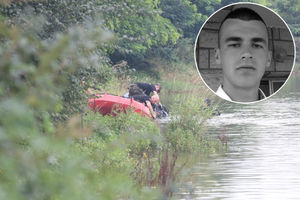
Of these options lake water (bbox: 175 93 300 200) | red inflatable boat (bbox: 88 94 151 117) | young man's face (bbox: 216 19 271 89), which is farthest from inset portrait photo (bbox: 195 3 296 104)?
red inflatable boat (bbox: 88 94 151 117)

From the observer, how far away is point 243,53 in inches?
254

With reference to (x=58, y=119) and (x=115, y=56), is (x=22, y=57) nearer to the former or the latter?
(x=58, y=119)

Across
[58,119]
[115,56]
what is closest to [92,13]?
[58,119]

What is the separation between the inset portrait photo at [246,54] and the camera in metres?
6.40

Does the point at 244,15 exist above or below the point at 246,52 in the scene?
above

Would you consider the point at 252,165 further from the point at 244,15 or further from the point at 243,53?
the point at 243,53

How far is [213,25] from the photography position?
21.9ft

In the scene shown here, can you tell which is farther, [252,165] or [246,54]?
[252,165]

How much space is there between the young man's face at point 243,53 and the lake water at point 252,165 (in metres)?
4.04

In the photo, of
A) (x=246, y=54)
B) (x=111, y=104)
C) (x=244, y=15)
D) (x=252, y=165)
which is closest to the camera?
(x=246, y=54)

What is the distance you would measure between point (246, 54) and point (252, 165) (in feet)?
29.7

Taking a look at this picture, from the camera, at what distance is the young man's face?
638 centimetres

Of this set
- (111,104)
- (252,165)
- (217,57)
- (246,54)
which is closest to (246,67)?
(246,54)

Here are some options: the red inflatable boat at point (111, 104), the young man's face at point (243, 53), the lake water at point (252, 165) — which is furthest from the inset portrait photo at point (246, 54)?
the red inflatable boat at point (111, 104)
